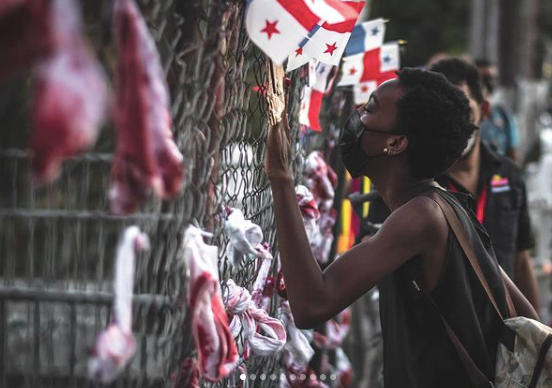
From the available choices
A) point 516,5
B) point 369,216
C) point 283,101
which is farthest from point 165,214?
point 516,5

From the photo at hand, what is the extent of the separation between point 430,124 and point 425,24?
22461 mm

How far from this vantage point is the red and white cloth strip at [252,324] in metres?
3.04

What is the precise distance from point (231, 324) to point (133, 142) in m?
1.27

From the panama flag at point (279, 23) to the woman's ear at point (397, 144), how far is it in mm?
544

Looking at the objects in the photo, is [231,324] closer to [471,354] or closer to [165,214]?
[165,214]

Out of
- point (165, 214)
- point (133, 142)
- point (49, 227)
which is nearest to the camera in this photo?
point (133, 142)

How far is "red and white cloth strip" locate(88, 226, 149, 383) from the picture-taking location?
74.7 inches

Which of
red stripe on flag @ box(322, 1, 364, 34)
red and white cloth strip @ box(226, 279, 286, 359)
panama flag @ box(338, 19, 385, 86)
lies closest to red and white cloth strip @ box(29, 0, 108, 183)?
red and white cloth strip @ box(226, 279, 286, 359)

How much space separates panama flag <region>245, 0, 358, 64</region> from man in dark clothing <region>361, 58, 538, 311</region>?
1.97 metres

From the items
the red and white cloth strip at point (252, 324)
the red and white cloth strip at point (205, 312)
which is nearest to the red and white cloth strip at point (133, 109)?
the red and white cloth strip at point (205, 312)

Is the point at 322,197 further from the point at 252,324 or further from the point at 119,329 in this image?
the point at 119,329

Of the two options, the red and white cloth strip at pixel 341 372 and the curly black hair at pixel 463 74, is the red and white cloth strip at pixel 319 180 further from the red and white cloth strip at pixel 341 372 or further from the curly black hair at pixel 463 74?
the red and white cloth strip at pixel 341 372

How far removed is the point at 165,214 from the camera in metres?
2.81

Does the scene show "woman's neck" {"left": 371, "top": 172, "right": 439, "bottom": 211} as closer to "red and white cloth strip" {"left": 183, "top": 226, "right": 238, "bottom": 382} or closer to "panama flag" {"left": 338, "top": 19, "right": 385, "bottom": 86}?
"red and white cloth strip" {"left": 183, "top": 226, "right": 238, "bottom": 382}
